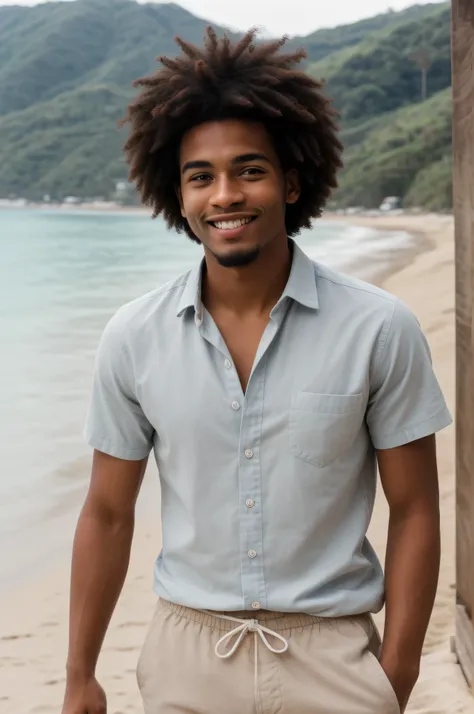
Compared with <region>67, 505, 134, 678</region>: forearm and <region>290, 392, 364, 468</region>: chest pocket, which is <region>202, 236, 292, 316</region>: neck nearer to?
<region>290, 392, 364, 468</region>: chest pocket

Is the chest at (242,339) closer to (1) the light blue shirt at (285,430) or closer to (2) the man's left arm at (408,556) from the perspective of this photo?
(1) the light blue shirt at (285,430)

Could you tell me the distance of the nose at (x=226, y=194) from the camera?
4.79 feet

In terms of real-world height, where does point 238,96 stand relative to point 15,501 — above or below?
above

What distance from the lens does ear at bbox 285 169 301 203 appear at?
1.61 meters

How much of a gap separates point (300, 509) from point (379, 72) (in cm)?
8263

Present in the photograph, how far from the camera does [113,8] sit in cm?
12188

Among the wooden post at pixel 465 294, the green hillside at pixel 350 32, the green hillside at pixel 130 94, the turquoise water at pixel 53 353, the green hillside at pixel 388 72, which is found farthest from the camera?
the green hillside at pixel 350 32

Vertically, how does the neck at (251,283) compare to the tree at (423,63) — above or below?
below

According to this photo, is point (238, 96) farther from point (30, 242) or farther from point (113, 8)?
point (113, 8)

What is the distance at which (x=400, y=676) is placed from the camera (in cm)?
148

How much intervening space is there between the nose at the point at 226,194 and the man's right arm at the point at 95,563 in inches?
17.1

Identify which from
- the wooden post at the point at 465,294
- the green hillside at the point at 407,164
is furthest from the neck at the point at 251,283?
the green hillside at the point at 407,164

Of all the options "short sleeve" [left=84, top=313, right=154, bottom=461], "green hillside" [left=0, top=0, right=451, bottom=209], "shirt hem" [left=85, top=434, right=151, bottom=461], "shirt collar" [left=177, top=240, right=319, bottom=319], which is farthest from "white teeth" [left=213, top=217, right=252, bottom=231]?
"green hillside" [left=0, top=0, right=451, bottom=209]

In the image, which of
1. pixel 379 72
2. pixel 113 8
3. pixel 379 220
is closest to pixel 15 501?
pixel 379 220
